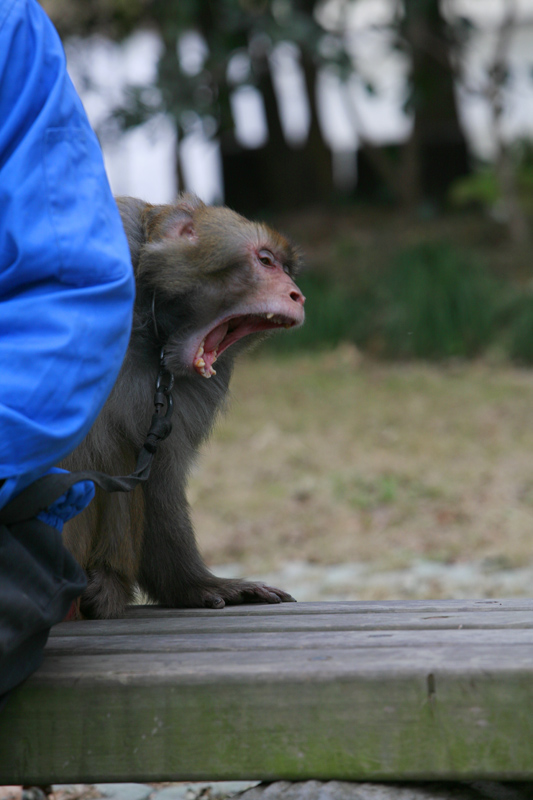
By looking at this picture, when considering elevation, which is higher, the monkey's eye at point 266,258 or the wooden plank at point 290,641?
the monkey's eye at point 266,258

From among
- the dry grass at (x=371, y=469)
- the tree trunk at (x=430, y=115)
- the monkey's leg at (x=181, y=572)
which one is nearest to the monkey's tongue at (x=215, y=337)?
the monkey's leg at (x=181, y=572)

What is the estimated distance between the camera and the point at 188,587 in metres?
2.24

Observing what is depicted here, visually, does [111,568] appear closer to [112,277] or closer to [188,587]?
[188,587]

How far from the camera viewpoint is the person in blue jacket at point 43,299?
4.37 feet

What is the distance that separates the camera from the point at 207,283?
7.01 ft

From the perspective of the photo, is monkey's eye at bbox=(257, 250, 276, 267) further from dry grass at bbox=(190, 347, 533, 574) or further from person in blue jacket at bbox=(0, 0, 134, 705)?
dry grass at bbox=(190, 347, 533, 574)

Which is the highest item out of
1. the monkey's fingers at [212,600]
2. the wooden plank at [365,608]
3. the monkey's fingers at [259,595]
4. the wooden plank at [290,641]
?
the wooden plank at [290,641]

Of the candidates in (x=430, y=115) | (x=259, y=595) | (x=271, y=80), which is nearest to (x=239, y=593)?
(x=259, y=595)

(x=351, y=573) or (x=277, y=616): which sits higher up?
(x=277, y=616)

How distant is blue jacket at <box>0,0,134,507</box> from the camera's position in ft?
4.36

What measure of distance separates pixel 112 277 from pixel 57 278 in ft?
0.25

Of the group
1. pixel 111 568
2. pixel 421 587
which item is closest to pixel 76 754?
pixel 111 568

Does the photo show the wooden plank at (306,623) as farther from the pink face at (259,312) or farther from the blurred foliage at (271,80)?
the blurred foliage at (271,80)

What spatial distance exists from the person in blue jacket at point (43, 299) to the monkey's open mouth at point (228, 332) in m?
0.64
